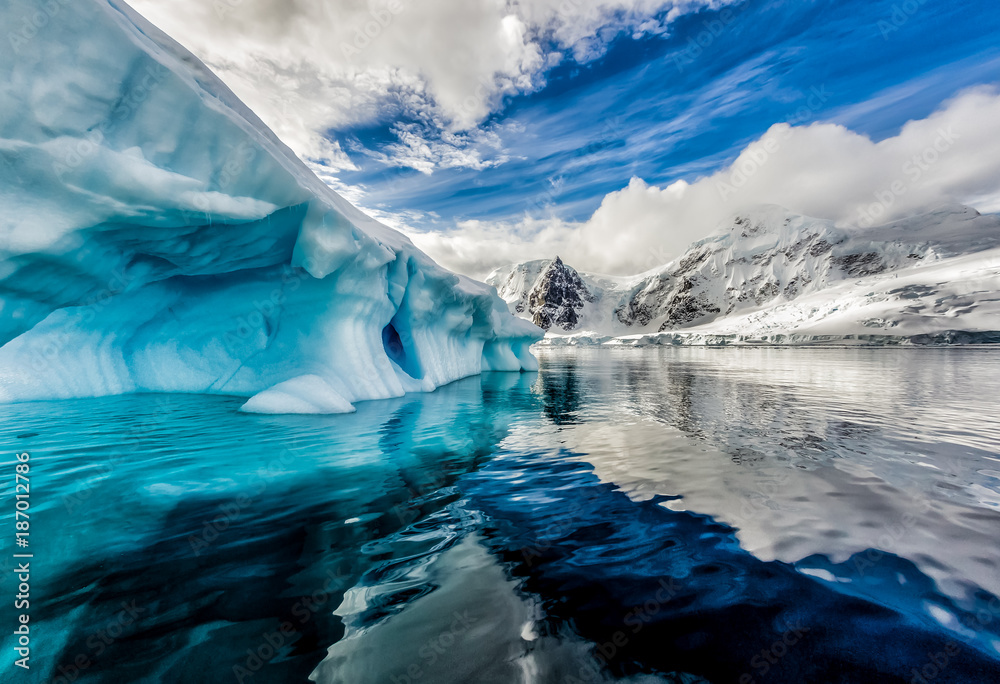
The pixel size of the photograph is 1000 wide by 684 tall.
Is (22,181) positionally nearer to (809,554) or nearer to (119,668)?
(119,668)

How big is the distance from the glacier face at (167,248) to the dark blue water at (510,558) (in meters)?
3.13

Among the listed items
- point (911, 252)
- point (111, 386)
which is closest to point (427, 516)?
point (111, 386)

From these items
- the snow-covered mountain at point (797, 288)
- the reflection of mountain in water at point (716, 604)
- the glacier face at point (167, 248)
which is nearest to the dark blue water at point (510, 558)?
the reflection of mountain in water at point (716, 604)

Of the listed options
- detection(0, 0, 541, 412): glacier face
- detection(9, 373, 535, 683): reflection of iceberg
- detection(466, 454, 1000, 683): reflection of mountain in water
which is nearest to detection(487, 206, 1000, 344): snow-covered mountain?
detection(0, 0, 541, 412): glacier face

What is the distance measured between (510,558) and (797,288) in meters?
162

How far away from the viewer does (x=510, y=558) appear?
3.09 meters

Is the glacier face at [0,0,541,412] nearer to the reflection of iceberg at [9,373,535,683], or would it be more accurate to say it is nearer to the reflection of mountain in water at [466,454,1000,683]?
the reflection of iceberg at [9,373,535,683]

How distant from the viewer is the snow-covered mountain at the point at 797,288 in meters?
58.9

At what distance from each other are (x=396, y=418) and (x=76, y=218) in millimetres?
6178

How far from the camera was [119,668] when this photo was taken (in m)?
2.01

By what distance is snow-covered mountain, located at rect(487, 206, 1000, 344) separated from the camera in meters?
58.9

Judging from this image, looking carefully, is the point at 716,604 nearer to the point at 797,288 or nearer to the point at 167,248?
the point at 167,248

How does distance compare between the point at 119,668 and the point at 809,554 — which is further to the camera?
the point at 809,554

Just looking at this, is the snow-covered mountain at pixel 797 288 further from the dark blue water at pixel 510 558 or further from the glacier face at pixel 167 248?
the glacier face at pixel 167 248
